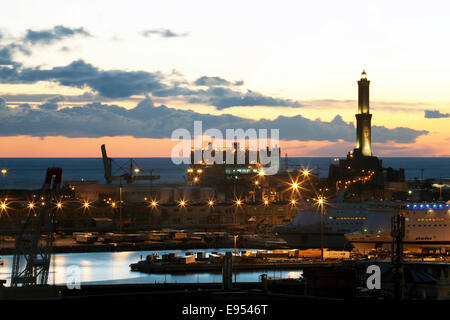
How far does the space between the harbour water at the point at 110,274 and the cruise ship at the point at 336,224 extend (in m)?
13.2

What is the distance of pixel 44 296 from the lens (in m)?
26.7

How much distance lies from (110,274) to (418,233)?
23651mm

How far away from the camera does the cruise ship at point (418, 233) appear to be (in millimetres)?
58094

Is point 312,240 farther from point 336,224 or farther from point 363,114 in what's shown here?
point 363,114

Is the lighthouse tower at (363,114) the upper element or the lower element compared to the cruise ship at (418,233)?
upper

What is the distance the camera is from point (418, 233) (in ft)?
192

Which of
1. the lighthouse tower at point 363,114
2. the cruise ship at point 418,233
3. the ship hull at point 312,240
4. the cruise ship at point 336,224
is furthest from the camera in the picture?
the lighthouse tower at point 363,114

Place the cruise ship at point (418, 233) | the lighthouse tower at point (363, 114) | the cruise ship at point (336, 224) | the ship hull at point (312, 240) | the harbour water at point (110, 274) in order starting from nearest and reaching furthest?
the harbour water at point (110, 274) < the cruise ship at point (418, 233) < the cruise ship at point (336, 224) < the ship hull at point (312, 240) < the lighthouse tower at point (363, 114)

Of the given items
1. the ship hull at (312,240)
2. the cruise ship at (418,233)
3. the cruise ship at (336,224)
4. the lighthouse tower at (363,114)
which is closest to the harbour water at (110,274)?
the cruise ship at (418,233)

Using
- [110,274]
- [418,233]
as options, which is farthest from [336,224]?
[110,274]

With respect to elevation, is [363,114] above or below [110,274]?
above

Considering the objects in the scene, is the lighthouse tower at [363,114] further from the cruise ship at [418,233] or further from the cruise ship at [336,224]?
the cruise ship at [418,233]

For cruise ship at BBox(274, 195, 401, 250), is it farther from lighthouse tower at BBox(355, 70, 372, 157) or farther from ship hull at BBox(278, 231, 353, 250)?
lighthouse tower at BBox(355, 70, 372, 157)
